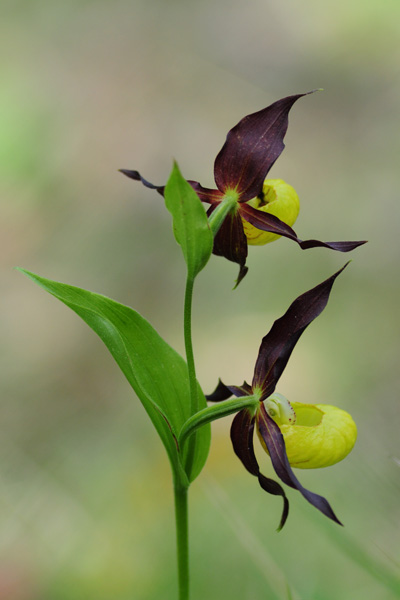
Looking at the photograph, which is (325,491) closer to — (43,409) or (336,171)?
(43,409)

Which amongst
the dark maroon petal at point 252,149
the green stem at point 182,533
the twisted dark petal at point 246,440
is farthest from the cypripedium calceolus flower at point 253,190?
the green stem at point 182,533

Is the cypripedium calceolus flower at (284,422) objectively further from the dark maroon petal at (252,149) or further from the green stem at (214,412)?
the dark maroon petal at (252,149)

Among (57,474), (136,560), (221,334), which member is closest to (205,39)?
(221,334)

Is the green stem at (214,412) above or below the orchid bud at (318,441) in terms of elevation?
above

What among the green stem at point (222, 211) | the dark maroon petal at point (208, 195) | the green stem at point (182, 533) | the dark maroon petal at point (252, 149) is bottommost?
the green stem at point (182, 533)

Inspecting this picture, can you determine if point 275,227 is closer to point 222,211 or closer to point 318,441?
point 222,211

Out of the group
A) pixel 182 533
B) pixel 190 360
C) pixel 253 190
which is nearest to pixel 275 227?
pixel 253 190

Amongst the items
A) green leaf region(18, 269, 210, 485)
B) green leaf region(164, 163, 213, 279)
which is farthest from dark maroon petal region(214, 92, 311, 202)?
green leaf region(18, 269, 210, 485)
